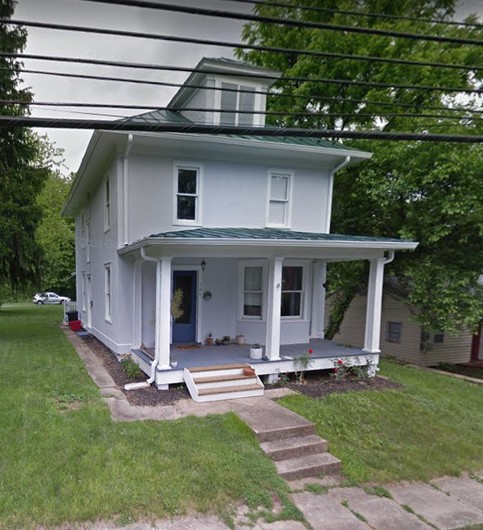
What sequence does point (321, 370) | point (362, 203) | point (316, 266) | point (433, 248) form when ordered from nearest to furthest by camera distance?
point (321, 370)
point (316, 266)
point (433, 248)
point (362, 203)

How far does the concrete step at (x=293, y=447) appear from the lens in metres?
4.47

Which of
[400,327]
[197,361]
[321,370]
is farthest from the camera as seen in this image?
[400,327]

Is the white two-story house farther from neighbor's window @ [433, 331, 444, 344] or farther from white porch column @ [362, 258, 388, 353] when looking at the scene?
neighbor's window @ [433, 331, 444, 344]

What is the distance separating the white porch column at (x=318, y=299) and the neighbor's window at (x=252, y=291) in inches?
65.9

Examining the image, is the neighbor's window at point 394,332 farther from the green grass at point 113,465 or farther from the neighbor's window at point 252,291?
the green grass at point 113,465

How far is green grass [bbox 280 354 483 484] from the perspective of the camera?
4410mm

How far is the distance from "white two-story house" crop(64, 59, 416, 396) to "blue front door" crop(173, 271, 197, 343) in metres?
0.03

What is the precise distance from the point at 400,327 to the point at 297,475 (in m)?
11.8

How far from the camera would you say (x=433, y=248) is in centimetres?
1057

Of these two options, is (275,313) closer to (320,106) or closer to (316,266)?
(316,266)

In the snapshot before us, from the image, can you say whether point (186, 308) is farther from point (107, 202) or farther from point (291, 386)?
point (107, 202)

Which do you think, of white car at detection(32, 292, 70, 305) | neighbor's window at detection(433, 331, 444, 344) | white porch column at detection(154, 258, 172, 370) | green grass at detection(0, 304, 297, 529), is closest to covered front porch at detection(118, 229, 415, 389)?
white porch column at detection(154, 258, 172, 370)

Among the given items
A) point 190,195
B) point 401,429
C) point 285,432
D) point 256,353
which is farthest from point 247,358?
point 190,195

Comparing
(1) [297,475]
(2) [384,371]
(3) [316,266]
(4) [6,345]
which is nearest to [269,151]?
(3) [316,266]
